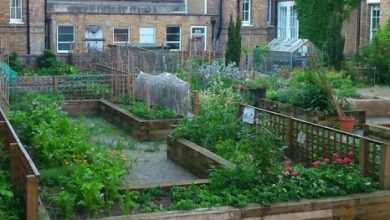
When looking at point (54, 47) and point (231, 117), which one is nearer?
point (231, 117)

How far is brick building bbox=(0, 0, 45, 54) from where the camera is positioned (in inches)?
1297

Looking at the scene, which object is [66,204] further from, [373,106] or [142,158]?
[373,106]

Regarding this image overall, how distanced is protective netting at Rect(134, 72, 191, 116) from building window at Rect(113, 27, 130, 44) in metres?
16.7

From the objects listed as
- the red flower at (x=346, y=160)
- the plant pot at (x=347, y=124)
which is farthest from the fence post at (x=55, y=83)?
the red flower at (x=346, y=160)

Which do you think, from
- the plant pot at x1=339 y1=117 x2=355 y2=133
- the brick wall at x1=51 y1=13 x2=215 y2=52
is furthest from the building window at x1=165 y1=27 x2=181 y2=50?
the plant pot at x1=339 y1=117 x2=355 y2=133

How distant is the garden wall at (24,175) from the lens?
730 centimetres

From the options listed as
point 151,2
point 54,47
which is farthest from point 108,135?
point 151,2

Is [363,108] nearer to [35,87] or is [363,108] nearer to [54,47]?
[35,87]

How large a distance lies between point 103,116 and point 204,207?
454 inches

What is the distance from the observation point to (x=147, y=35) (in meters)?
35.7

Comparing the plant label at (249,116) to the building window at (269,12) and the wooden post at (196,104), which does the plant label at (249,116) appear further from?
the building window at (269,12)

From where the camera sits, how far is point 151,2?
4003 centimetres

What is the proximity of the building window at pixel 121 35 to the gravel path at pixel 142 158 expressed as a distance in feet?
56.4

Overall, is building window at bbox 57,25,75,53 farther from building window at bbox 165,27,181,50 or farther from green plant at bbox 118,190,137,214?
green plant at bbox 118,190,137,214
